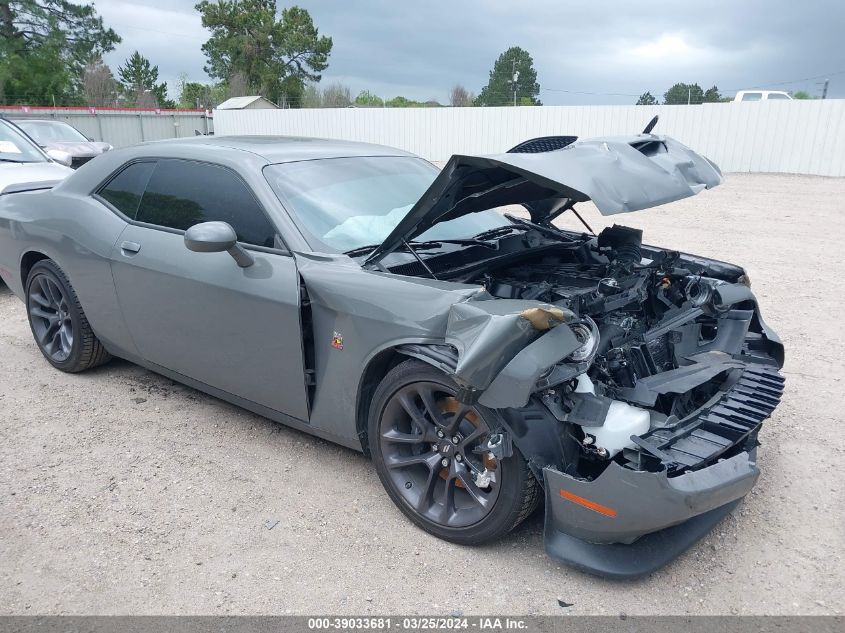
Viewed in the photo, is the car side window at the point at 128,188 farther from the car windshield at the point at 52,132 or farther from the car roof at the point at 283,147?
the car windshield at the point at 52,132

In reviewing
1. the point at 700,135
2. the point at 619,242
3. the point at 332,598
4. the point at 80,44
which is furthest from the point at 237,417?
the point at 80,44

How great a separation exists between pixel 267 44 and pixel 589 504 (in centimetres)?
5778

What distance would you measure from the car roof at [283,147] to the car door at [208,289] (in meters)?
0.20

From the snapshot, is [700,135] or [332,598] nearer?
[332,598]

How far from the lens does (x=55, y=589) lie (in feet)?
8.34

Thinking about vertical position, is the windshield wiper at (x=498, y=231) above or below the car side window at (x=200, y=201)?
below

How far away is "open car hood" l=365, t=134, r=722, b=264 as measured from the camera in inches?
105

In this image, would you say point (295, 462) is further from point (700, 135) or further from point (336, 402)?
point (700, 135)

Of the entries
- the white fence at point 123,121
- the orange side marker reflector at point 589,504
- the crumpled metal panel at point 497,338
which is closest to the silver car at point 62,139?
the white fence at point 123,121

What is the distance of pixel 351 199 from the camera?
11.4 ft

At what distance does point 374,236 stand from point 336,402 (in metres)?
0.88

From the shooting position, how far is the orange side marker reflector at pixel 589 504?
229 centimetres

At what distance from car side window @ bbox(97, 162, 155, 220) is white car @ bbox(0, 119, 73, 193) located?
10.1 feet

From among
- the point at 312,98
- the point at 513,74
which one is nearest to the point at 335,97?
the point at 312,98
